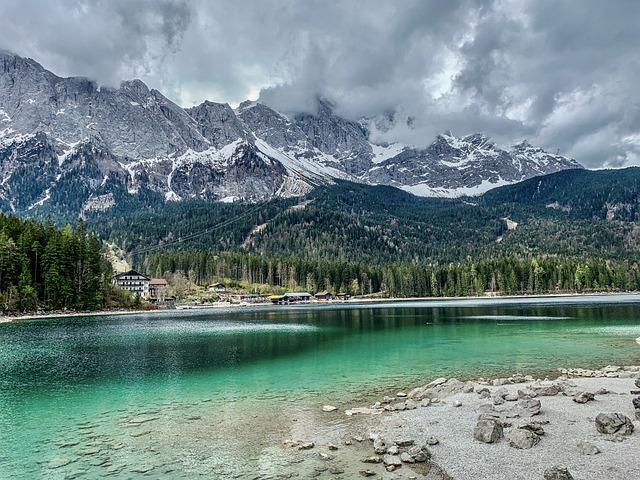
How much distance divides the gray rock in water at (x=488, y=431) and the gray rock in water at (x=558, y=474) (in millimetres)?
4171

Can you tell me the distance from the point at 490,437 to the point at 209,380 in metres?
21.6

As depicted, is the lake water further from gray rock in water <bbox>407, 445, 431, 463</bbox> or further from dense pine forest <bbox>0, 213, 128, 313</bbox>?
dense pine forest <bbox>0, 213, 128, 313</bbox>

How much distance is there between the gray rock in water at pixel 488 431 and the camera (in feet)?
60.4

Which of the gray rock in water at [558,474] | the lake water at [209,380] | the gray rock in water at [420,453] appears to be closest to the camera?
the gray rock in water at [558,474]

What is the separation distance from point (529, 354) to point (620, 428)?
2628 cm

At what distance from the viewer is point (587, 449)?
54.6 feet

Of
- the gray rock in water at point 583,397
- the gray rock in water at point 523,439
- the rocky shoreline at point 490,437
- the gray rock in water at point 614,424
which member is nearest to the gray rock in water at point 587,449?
the rocky shoreline at point 490,437

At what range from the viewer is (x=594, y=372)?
33125 mm

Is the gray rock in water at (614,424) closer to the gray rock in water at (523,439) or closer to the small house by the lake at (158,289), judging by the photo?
the gray rock in water at (523,439)

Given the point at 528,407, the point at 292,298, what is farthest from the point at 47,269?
the point at 292,298

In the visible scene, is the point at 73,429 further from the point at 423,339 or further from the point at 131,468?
the point at 423,339

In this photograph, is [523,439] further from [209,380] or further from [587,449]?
[209,380]

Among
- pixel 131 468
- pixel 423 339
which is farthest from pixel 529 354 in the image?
pixel 131 468

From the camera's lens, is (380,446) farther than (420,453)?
Yes
